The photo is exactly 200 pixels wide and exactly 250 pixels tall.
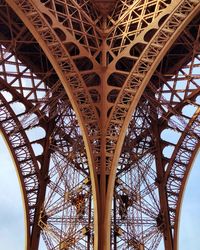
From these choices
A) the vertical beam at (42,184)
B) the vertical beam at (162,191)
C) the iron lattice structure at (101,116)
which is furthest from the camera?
the vertical beam at (42,184)

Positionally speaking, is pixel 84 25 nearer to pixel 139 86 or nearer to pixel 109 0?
pixel 109 0

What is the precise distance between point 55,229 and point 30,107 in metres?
4.94

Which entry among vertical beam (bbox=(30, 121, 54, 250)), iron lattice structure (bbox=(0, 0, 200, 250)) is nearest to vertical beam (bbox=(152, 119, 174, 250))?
iron lattice structure (bbox=(0, 0, 200, 250))

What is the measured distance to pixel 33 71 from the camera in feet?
69.7

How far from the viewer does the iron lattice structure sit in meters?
15.9

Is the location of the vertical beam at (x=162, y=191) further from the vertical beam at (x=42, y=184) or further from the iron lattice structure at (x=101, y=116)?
the vertical beam at (x=42, y=184)

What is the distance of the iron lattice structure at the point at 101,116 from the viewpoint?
15930mm

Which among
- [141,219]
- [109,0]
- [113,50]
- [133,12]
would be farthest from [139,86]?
[141,219]

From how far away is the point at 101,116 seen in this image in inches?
651

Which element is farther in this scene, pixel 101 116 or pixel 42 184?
pixel 42 184

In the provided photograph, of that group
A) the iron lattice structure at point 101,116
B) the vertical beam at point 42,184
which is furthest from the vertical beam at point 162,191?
the vertical beam at point 42,184

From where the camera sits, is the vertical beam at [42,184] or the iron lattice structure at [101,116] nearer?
the iron lattice structure at [101,116]

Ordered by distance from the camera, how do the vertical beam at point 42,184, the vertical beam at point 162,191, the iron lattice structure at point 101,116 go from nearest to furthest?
the iron lattice structure at point 101,116, the vertical beam at point 162,191, the vertical beam at point 42,184

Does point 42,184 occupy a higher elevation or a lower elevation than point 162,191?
higher
